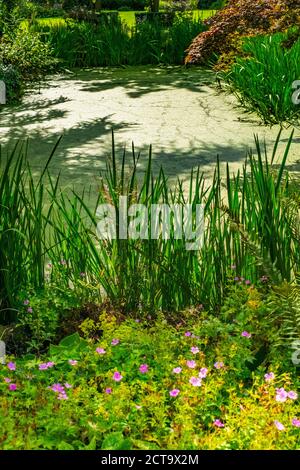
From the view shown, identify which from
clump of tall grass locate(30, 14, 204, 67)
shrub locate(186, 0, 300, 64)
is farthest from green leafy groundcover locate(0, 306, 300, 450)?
clump of tall grass locate(30, 14, 204, 67)

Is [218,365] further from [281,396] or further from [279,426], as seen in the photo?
[279,426]

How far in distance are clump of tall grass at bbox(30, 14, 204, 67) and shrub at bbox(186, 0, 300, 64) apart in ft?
18.9

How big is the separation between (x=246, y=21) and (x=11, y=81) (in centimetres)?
424

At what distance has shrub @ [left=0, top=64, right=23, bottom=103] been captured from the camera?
30.9 ft

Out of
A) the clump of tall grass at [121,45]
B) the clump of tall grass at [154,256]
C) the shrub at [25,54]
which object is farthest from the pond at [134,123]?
the clump of tall grass at [154,256]

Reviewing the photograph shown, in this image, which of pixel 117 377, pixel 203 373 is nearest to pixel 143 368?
pixel 117 377

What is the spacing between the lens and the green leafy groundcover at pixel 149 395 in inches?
81.1

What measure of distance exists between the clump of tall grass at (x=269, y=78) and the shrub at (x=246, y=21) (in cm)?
89

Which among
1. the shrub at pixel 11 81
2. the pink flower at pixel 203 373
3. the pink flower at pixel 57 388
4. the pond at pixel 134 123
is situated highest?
the pink flower at pixel 203 373

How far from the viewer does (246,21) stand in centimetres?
616

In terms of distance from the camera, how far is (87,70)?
1248cm

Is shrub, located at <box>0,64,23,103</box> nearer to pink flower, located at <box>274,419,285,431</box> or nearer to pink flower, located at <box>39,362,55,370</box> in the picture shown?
pink flower, located at <box>39,362,55,370</box>

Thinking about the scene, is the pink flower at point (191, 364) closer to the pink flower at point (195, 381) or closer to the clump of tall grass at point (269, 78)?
the pink flower at point (195, 381)
